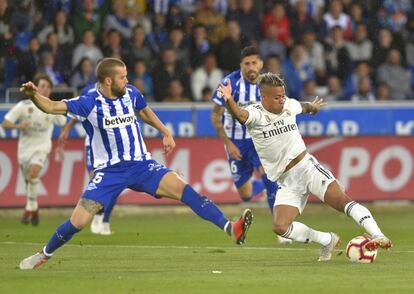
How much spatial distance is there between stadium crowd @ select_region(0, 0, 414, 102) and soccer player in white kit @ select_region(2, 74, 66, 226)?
2.82 meters

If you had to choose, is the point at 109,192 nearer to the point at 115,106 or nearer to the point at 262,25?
the point at 115,106

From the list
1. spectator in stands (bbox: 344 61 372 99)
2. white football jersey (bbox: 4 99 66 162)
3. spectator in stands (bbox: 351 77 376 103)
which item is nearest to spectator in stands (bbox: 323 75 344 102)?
spectator in stands (bbox: 344 61 372 99)

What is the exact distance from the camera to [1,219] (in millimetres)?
20734

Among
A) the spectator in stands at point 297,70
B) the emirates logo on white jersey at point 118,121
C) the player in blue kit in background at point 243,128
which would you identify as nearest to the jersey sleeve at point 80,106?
the emirates logo on white jersey at point 118,121

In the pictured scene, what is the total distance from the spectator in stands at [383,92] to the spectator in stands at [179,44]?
3820 mm

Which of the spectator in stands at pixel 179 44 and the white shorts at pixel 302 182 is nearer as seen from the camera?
the white shorts at pixel 302 182

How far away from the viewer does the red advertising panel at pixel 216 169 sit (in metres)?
20.9

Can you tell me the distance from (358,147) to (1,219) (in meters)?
6.29

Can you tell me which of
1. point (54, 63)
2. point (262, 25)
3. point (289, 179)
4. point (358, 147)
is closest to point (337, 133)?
point (358, 147)

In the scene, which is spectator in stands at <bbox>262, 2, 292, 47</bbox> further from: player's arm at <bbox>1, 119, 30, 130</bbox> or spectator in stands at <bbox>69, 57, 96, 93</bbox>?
player's arm at <bbox>1, 119, 30, 130</bbox>

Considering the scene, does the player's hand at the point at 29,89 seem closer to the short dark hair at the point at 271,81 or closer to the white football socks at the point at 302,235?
the short dark hair at the point at 271,81

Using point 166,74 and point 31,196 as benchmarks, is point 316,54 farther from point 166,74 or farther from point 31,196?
point 31,196

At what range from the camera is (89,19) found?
2370 centimetres

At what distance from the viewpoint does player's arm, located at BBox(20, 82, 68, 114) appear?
469 inches
